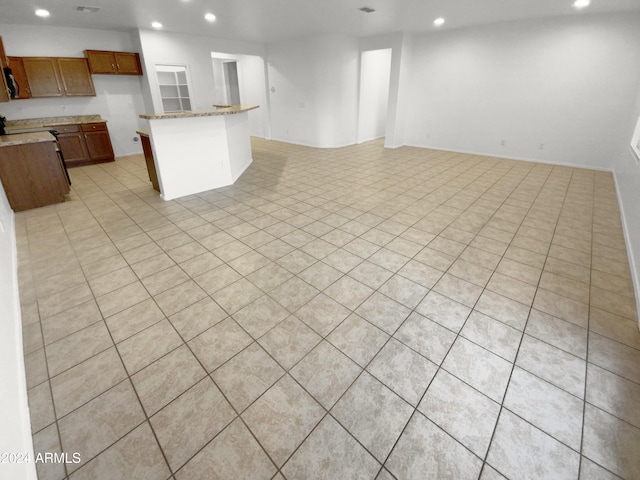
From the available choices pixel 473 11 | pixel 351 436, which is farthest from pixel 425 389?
pixel 473 11

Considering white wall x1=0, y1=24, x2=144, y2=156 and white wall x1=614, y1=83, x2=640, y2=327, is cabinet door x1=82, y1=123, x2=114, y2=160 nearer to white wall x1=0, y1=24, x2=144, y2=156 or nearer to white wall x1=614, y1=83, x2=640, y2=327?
white wall x1=0, y1=24, x2=144, y2=156

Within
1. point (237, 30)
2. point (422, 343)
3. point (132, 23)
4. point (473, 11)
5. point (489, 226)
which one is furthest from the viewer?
point (237, 30)

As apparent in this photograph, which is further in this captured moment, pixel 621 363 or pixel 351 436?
pixel 621 363

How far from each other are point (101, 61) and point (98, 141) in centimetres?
157

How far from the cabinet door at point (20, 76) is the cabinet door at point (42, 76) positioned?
0.05 meters

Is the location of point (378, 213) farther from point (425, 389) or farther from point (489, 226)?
point (425, 389)

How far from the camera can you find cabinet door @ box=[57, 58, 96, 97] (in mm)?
5727

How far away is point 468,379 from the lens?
169 centimetres

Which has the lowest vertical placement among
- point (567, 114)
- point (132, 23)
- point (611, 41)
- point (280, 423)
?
point (280, 423)

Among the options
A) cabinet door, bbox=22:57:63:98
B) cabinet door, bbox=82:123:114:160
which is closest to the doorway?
cabinet door, bbox=82:123:114:160

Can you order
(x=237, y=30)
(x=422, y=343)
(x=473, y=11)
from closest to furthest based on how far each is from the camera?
(x=422, y=343), (x=473, y=11), (x=237, y=30)

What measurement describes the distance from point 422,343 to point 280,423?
3.34 feet

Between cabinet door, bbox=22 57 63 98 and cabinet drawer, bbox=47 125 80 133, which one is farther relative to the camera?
cabinet drawer, bbox=47 125 80 133

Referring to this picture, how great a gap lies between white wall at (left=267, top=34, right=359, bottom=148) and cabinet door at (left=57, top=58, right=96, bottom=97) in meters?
4.36
